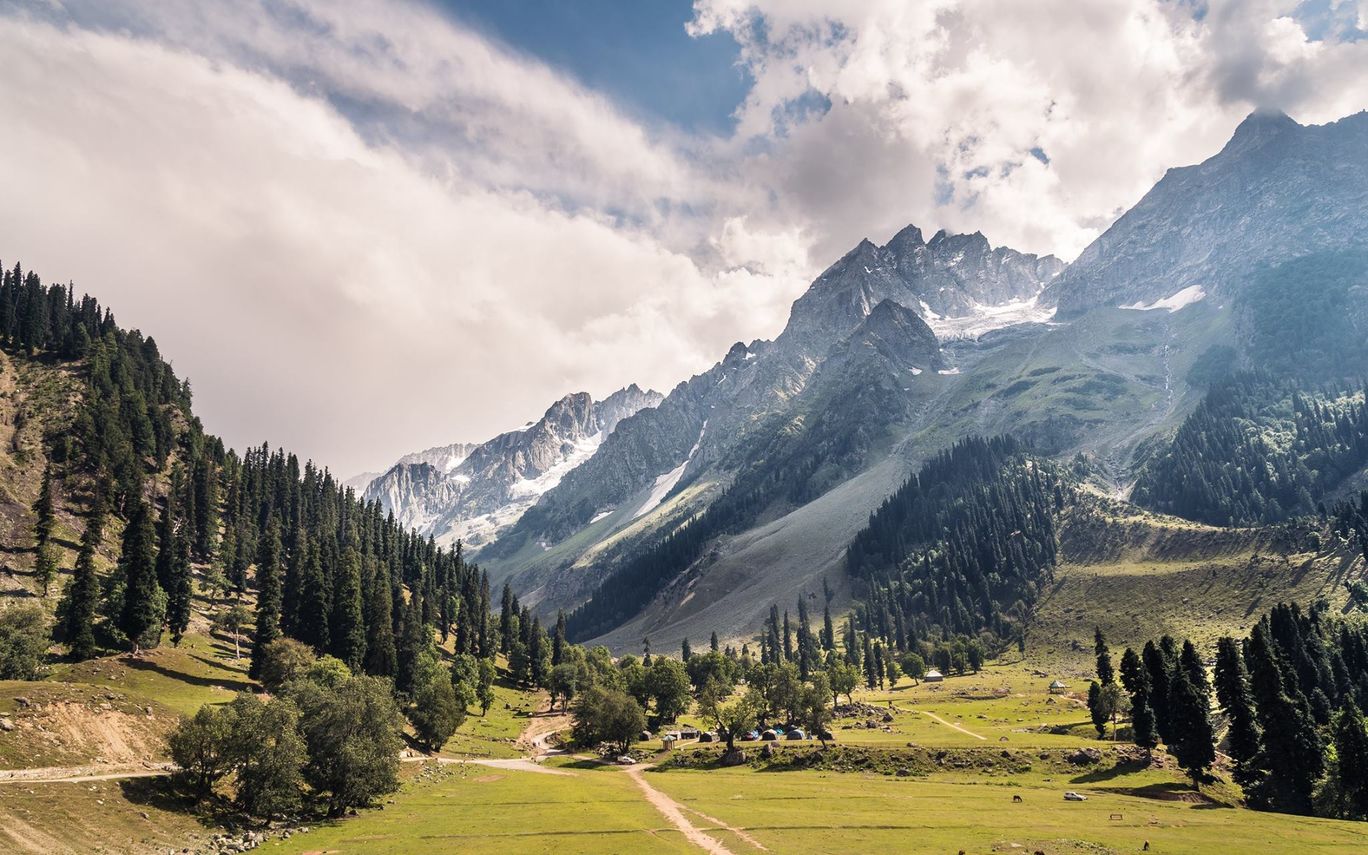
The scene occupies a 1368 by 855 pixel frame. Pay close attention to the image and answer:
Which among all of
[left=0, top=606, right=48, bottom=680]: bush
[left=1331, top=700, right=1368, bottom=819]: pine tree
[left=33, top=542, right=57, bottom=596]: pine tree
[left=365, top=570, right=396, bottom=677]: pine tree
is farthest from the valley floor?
[left=33, top=542, right=57, bottom=596]: pine tree

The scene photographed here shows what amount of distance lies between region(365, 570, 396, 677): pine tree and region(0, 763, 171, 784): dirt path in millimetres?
67590

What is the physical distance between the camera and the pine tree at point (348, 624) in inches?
5448

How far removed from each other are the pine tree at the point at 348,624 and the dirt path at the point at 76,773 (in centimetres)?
6875

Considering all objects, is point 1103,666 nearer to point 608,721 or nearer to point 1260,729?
point 1260,729

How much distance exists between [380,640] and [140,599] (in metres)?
41.7

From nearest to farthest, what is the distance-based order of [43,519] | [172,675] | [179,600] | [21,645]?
[21,645] → [172,675] → [179,600] → [43,519]

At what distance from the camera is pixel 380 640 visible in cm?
13888

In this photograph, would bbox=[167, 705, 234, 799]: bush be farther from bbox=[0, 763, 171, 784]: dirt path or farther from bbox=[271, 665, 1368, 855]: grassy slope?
bbox=[271, 665, 1368, 855]: grassy slope

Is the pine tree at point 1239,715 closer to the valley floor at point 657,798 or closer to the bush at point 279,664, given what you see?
the valley floor at point 657,798

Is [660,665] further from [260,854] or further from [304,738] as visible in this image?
[260,854]

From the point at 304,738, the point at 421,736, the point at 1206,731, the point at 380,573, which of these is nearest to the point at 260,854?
the point at 304,738

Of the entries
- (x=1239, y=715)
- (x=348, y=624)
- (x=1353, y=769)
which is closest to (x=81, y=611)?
(x=348, y=624)

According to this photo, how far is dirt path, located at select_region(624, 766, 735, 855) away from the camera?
5984 centimetres

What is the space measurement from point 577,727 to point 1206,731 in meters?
99.9
